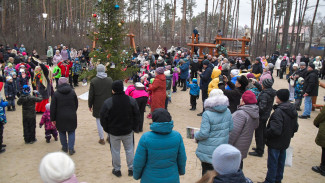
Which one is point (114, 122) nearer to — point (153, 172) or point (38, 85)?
point (153, 172)

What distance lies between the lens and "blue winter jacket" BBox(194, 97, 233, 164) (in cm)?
368

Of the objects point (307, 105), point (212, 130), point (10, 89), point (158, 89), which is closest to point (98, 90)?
point (158, 89)

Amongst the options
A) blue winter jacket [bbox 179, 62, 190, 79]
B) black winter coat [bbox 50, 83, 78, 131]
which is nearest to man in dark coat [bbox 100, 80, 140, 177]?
black winter coat [bbox 50, 83, 78, 131]

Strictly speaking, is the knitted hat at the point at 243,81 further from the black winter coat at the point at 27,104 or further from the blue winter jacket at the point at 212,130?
the black winter coat at the point at 27,104

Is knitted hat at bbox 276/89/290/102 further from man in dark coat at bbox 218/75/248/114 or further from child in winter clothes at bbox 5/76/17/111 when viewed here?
child in winter clothes at bbox 5/76/17/111

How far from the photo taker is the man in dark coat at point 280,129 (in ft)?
13.6

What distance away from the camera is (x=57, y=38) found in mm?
31344

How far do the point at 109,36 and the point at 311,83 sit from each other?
24.5ft

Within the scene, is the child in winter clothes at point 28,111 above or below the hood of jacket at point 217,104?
below

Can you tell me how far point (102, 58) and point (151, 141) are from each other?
716cm

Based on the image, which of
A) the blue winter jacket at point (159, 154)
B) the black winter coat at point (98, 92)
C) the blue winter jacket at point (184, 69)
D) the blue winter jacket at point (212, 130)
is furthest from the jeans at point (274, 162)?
the blue winter jacket at point (184, 69)

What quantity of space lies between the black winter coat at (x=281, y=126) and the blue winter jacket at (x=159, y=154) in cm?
194

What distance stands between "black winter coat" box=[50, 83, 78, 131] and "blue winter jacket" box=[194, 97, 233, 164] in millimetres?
2954

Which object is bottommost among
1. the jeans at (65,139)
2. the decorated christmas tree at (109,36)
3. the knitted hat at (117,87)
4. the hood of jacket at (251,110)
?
the jeans at (65,139)
